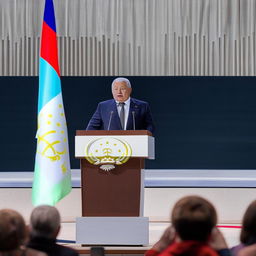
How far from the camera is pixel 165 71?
920 centimetres

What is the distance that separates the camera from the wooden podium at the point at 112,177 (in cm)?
507

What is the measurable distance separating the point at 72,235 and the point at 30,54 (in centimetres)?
303

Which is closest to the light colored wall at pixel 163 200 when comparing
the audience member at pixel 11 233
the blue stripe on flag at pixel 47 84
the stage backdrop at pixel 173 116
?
the stage backdrop at pixel 173 116

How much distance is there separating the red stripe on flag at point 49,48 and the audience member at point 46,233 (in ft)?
13.0

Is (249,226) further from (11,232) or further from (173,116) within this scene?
(173,116)

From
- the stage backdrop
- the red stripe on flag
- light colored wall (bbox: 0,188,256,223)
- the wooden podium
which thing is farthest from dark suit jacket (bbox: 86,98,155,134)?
the stage backdrop

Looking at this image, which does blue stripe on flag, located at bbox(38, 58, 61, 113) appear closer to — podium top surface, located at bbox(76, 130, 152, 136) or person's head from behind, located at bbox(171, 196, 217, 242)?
podium top surface, located at bbox(76, 130, 152, 136)

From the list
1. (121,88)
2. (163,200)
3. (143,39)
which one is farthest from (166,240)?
(143,39)

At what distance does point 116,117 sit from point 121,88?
0.82 feet

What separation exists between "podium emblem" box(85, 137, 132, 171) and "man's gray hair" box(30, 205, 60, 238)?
2.42 m

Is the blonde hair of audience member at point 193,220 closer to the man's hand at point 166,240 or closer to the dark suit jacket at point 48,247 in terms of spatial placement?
the man's hand at point 166,240

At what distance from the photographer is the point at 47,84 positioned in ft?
21.0

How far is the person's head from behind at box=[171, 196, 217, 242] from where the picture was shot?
2217 mm

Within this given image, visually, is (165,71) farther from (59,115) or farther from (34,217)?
(34,217)
